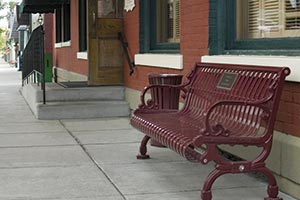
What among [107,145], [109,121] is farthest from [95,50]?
[107,145]

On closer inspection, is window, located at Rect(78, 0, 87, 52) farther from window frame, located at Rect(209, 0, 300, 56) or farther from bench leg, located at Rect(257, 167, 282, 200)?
bench leg, located at Rect(257, 167, 282, 200)

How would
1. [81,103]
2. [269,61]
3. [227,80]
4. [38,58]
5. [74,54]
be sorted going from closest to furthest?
[269,61]
[227,80]
[81,103]
[38,58]
[74,54]

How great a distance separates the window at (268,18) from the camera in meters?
5.75

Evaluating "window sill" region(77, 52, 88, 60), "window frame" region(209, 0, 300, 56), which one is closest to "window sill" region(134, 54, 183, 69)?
"window frame" region(209, 0, 300, 56)

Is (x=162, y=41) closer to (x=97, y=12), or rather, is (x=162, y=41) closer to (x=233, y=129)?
(x=97, y=12)

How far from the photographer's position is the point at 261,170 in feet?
16.3

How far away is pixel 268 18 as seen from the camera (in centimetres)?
622

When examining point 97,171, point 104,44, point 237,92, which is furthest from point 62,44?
point 237,92

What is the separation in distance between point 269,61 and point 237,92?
16.6 inches

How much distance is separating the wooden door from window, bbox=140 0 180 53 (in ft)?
4.76

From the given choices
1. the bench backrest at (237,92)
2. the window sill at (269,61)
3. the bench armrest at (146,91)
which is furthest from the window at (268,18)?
the bench armrest at (146,91)

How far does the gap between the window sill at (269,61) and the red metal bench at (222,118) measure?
15 centimetres

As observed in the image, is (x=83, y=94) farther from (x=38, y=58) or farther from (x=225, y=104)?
(x=225, y=104)

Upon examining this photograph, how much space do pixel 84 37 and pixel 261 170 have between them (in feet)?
35.4
